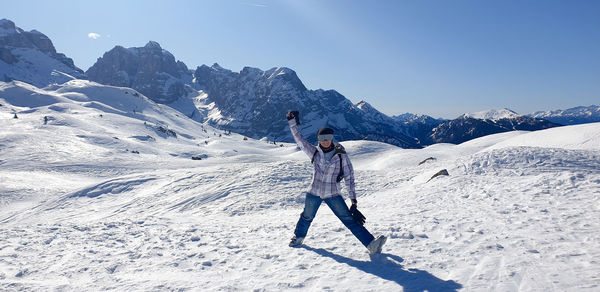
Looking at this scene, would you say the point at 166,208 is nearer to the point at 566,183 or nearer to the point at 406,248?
the point at 406,248

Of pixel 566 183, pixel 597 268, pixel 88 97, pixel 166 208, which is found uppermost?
pixel 88 97

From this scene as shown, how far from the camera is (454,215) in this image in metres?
7.16

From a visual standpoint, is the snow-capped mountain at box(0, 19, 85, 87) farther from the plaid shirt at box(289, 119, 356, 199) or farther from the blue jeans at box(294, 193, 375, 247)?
the plaid shirt at box(289, 119, 356, 199)

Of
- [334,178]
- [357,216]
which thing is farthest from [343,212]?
[334,178]

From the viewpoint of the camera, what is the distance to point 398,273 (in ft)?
14.7

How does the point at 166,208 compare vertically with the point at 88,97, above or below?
below

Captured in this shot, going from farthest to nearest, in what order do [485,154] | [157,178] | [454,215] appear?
→ [157,178] → [485,154] → [454,215]

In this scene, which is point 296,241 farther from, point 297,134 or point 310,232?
point 297,134

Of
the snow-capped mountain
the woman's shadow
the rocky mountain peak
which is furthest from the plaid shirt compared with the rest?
the rocky mountain peak

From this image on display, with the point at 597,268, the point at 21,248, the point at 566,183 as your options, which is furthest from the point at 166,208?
the point at 566,183

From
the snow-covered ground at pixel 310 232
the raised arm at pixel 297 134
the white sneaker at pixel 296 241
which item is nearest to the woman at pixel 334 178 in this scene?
the raised arm at pixel 297 134

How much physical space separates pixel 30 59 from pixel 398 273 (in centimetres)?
21944

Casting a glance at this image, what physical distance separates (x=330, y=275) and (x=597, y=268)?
365cm

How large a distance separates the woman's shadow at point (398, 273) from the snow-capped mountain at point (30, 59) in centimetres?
17591
